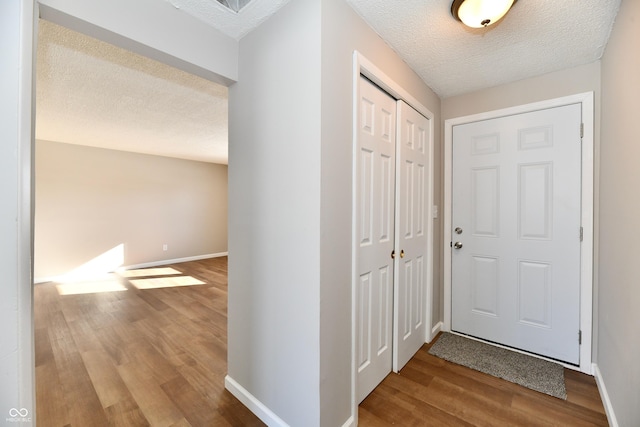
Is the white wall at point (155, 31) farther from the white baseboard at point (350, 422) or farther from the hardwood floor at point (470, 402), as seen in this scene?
Result: the hardwood floor at point (470, 402)

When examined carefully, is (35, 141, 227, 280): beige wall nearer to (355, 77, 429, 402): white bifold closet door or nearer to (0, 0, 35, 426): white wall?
(0, 0, 35, 426): white wall

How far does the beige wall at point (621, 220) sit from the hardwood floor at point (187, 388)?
15.7 inches

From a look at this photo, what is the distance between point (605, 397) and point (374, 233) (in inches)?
69.9

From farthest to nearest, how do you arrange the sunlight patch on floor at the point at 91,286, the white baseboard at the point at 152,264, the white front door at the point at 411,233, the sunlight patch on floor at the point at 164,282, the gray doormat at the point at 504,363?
the white baseboard at the point at 152,264, the sunlight patch on floor at the point at 164,282, the sunlight patch on floor at the point at 91,286, the white front door at the point at 411,233, the gray doormat at the point at 504,363

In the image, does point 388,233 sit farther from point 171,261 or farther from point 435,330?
point 171,261

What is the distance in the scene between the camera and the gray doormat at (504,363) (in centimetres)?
179

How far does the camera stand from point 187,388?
70.3 inches

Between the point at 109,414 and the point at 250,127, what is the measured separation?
1988 mm

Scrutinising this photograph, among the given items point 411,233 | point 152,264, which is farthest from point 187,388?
point 152,264

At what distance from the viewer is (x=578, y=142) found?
6.33 feet

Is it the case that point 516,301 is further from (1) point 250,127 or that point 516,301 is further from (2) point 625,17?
(1) point 250,127

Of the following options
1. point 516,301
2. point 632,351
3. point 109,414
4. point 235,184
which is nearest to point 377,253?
point 235,184

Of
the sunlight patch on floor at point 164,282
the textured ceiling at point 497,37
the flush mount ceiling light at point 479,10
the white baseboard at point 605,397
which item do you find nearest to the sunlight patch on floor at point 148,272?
the sunlight patch on floor at point 164,282

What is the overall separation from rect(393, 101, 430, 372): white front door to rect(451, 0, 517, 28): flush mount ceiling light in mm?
600
